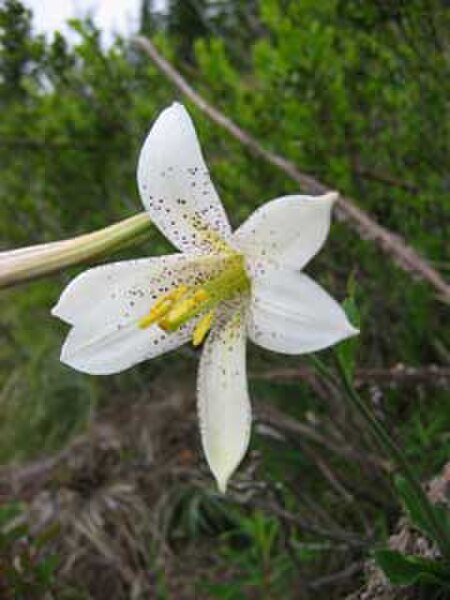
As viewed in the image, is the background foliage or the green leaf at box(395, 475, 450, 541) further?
the background foliage

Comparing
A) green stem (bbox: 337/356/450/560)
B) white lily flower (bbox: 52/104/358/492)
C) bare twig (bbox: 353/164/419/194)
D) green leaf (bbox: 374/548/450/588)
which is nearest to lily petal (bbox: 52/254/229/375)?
white lily flower (bbox: 52/104/358/492)

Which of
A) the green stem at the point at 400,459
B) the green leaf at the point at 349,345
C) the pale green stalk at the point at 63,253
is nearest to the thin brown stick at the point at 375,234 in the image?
the green leaf at the point at 349,345

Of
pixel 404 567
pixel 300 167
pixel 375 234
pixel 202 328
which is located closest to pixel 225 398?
pixel 202 328

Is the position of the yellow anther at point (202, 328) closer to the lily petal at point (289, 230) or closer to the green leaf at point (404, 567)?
the lily petal at point (289, 230)

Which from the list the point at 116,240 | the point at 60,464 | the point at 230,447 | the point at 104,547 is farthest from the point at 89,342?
the point at 60,464

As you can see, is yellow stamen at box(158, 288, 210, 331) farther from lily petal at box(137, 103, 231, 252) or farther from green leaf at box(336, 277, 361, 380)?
green leaf at box(336, 277, 361, 380)
